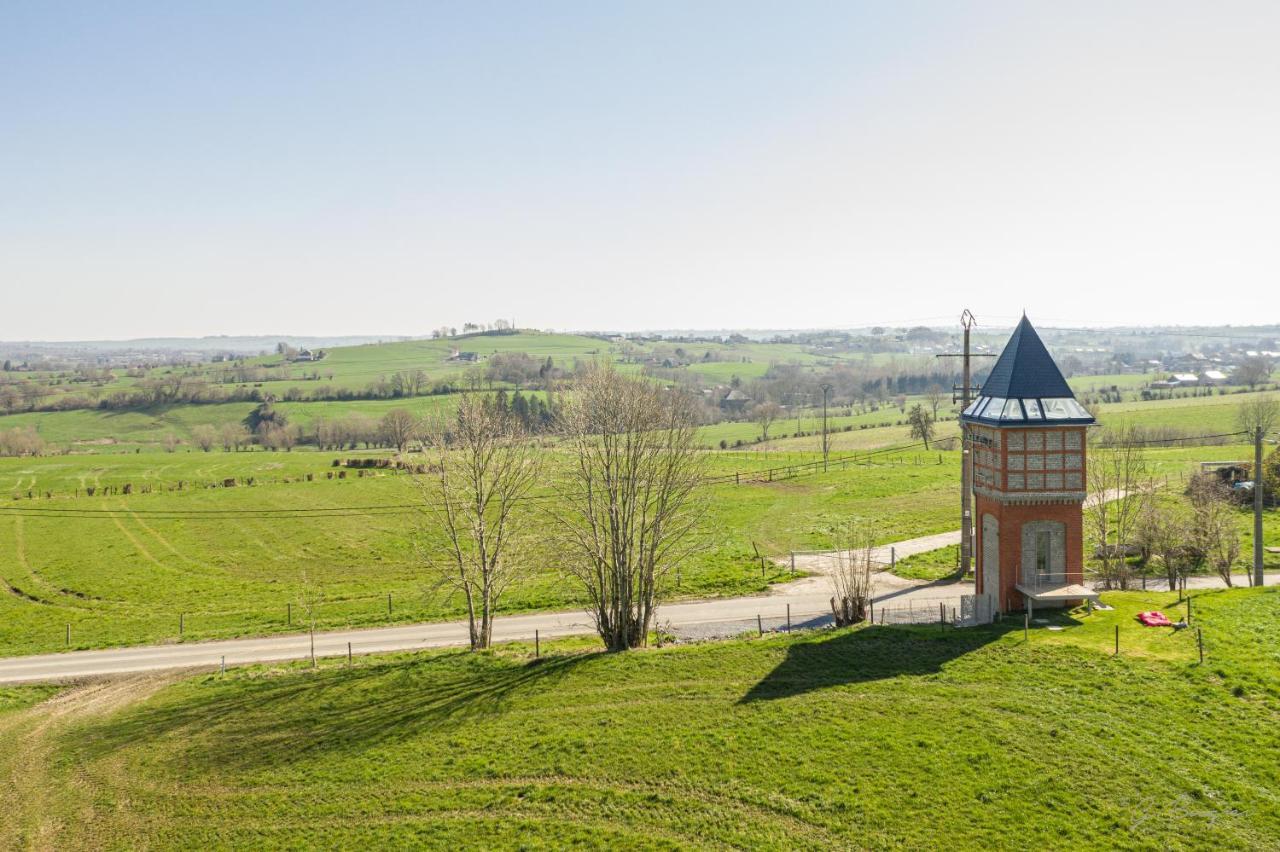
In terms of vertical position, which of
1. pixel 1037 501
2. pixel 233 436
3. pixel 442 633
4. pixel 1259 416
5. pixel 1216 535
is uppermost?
pixel 1037 501

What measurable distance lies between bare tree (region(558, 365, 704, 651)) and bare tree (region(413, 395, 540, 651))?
11.6 ft

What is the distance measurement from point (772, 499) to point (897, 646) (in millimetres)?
37181

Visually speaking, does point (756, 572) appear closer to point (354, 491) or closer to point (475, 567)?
point (475, 567)

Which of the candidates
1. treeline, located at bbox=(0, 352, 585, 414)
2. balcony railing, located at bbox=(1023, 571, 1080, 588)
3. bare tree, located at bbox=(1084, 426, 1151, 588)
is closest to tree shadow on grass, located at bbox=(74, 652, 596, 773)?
balcony railing, located at bbox=(1023, 571, 1080, 588)

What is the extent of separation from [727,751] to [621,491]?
1259 cm

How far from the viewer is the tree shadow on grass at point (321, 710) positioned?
2309 cm

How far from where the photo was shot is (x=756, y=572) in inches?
1682

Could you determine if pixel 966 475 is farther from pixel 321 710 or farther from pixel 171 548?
pixel 171 548

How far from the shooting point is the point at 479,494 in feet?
109

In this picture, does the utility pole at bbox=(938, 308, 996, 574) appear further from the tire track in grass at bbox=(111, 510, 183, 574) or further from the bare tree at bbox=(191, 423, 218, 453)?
the bare tree at bbox=(191, 423, 218, 453)

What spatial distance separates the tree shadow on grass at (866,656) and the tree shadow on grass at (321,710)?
7560 mm

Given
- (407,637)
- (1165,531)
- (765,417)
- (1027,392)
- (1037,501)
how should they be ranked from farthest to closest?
(765,417), (1165,531), (407,637), (1027,392), (1037,501)

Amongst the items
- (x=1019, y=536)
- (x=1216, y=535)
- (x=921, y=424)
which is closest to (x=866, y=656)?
(x=1019, y=536)

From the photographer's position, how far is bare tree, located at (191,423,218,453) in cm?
13138
